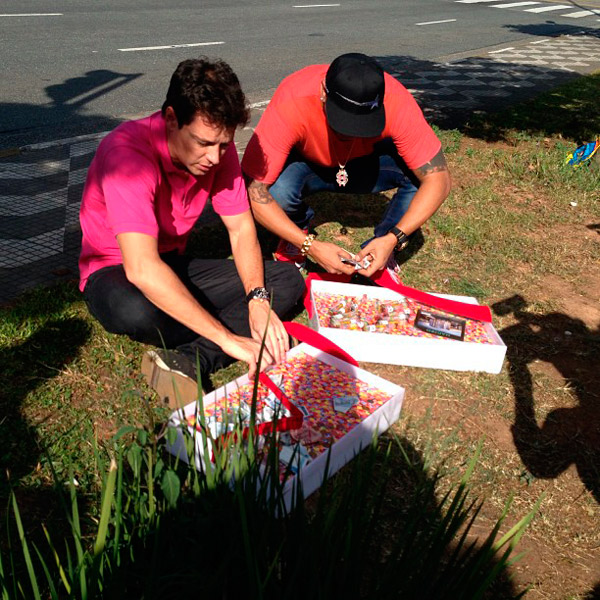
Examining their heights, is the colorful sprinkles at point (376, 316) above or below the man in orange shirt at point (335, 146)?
below

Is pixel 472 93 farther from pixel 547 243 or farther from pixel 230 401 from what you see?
pixel 230 401

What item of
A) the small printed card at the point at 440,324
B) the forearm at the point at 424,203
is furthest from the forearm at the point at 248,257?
the forearm at the point at 424,203

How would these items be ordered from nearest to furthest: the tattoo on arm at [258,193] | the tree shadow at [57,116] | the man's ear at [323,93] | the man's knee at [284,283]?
the man's knee at [284,283]
the man's ear at [323,93]
the tattoo on arm at [258,193]
the tree shadow at [57,116]

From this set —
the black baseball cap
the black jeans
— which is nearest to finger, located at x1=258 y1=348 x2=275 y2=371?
the black jeans

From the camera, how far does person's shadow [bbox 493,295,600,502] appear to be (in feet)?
8.97

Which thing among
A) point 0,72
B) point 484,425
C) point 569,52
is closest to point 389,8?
point 569,52

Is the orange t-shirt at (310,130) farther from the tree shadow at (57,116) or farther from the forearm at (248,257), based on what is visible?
the tree shadow at (57,116)

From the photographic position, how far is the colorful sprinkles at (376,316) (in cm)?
325

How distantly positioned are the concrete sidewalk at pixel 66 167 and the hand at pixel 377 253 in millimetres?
A: 1480

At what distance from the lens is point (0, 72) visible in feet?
25.6

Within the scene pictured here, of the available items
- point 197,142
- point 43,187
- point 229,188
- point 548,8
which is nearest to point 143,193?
point 197,142

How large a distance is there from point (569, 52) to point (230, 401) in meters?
13.6

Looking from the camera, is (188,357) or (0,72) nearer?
(188,357)

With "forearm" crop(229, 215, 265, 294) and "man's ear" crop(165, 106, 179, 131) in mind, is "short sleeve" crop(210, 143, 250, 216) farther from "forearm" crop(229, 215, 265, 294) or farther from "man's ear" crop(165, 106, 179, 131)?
"man's ear" crop(165, 106, 179, 131)
